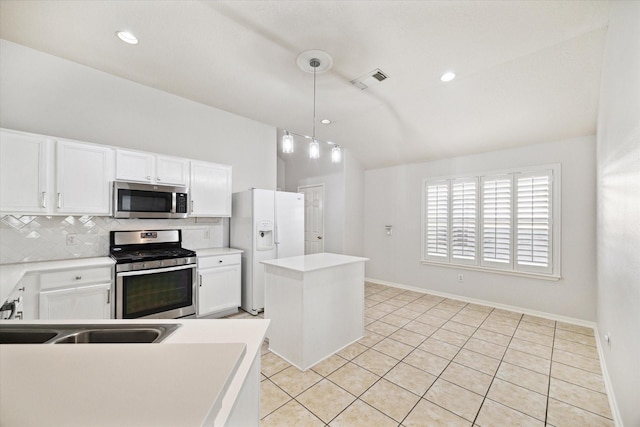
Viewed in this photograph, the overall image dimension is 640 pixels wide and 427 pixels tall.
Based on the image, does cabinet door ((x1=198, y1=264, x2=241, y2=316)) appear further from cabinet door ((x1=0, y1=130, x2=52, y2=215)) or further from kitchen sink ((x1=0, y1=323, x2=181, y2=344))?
kitchen sink ((x1=0, y1=323, x2=181, y2=344))

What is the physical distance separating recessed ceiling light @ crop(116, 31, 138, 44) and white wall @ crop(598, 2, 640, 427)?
11.8 feet

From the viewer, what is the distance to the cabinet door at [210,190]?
3.46 metres

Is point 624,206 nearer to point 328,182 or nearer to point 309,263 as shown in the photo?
point 309,263

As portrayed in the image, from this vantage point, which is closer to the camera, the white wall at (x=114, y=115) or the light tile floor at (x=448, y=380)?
the light tile floor at (x=448, y=380)

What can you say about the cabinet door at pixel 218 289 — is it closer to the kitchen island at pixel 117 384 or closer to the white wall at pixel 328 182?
the white wall at pixel 328 182

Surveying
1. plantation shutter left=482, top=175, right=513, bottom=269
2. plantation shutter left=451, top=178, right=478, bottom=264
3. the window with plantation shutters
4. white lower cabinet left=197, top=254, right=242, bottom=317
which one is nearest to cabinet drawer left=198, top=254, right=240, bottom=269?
white lower cabinet left=197, top=254, right=242, bottom=317

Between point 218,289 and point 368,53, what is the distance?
3.22m

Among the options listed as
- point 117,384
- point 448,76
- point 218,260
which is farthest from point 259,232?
point 117,384

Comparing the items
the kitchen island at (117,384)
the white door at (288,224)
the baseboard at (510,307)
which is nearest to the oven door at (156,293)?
the white door at (288,224)

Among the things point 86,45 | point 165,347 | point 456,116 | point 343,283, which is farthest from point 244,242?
point 456,116

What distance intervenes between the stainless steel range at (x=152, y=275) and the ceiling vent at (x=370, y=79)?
287cm

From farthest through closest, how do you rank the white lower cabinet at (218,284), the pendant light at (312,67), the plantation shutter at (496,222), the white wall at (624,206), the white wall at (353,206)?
the white wall at (353,206), the plantation shutter at (496,222), the white lower cabinet at (218,284), the pendant light at (312,67), the white wall at (624,206)

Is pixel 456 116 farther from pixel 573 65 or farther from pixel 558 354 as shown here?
pixel 558 354

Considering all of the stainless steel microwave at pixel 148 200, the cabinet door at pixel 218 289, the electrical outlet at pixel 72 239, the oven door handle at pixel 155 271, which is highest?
the stainless steel microwave at pixel 148 200
